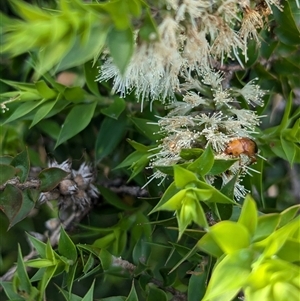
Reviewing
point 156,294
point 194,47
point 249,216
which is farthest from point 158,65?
point 156,294

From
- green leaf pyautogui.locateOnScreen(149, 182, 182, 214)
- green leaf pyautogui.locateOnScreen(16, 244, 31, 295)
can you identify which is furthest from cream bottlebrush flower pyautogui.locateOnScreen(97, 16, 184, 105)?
green leaf pyautogui.locateOnScreen(16, 244, 31, 295)

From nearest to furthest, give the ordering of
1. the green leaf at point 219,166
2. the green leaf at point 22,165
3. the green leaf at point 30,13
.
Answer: the green leaf at point 30,13, the green leaf at point 219,166, the green leaf at point 22,165

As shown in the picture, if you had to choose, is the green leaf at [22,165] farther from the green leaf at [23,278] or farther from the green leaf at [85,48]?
the green leaf at [85,48]

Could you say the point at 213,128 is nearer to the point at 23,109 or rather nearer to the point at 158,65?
the point at 158,65

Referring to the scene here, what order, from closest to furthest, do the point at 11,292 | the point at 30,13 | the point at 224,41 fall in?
the point at 30,13 < the point at 224,41 < the point at 11,292

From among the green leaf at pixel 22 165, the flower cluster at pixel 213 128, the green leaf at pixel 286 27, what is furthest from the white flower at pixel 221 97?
the green leaf at pixel 22 165

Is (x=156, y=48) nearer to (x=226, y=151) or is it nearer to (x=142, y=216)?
(x=226, y=151)
